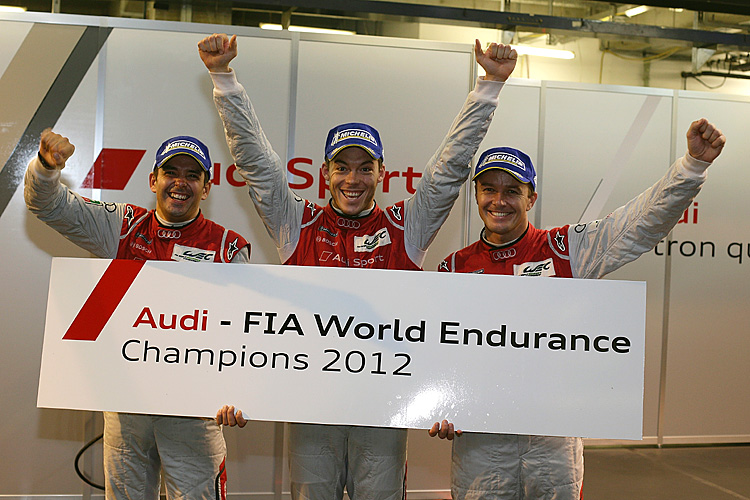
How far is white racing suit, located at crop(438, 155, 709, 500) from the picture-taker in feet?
5.98

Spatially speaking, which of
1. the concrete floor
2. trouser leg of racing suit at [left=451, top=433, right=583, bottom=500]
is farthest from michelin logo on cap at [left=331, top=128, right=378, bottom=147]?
the concrete floor

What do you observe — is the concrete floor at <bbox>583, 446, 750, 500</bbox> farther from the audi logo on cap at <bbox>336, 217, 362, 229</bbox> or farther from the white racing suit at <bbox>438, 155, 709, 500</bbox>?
the audi logo on cap at <bbox>336, 217, 362, 229</bbox>

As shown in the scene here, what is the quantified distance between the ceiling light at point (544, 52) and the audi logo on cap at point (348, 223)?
3710mm

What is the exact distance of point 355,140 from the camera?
81.0 inches

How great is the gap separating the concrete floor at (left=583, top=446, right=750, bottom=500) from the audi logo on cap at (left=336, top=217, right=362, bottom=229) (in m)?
2.37

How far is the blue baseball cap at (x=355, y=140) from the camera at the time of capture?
→ 2059mm

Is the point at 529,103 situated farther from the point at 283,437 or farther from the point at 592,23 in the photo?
the point at 283,437

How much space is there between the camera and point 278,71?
334 cm

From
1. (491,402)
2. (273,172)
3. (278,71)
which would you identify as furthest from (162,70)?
(491,402)

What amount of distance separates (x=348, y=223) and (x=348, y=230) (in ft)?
0.08

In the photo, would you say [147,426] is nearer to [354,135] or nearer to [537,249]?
[354,135]

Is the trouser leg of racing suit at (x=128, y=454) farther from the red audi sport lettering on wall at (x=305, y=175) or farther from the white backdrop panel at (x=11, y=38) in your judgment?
the white backdrop panel at (x=11, y=38)

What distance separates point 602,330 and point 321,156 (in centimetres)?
190

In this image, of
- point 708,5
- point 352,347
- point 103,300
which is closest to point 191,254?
point 103,300
